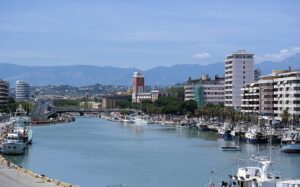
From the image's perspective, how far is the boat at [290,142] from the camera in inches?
2509

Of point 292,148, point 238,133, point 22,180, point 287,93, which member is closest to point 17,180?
point 22,180

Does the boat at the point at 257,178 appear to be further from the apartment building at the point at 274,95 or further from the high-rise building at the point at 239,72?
the high-rise building at the point at 239,72

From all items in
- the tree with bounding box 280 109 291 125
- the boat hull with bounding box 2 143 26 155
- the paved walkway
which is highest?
the tree with bounding box 280 109 291 125

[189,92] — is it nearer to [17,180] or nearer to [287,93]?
[287,93]

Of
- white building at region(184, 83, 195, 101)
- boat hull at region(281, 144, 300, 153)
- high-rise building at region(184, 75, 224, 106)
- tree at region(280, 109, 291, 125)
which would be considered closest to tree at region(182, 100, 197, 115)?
high-rise building at region(184, 75, 224, 106)

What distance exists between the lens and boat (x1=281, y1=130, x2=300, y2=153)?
2509 inches

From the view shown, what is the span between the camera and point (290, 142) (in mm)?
67062

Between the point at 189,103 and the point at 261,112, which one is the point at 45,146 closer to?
the point at 261,112

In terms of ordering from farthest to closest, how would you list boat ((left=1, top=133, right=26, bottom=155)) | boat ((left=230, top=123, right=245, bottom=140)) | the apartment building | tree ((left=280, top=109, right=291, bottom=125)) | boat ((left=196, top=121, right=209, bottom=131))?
boat ((left=196, top=121, right=209, bottom=131))
the apartment building
tree ((left=280, top=109, right=291, bottom=125))
boat ((left=230, top=123, right=245, bottom=140))
boat ((left=1, top=133, right=26, bottom=155))

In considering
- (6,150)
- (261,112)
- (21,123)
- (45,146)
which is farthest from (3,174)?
(261,112)

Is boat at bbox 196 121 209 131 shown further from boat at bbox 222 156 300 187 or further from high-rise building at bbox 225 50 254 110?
boat at bbox 222 156 300 187

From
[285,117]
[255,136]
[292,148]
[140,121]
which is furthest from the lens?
[140,121]

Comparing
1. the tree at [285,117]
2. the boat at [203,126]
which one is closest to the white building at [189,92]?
the boat at [203,126]

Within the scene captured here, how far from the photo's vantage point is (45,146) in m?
75.1
